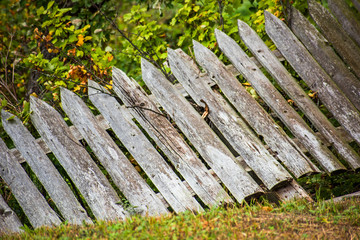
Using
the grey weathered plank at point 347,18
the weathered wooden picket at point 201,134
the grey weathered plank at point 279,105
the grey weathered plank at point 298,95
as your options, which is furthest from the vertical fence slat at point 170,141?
the grey weathered plank at point 347,18

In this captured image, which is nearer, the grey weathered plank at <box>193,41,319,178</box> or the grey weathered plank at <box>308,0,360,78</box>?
the grey weathered plank at <box>193,41,319,178</box>

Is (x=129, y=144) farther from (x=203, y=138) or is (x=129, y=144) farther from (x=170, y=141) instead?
(x=203, y=138)

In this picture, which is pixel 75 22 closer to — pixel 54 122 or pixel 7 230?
pixel 54 122

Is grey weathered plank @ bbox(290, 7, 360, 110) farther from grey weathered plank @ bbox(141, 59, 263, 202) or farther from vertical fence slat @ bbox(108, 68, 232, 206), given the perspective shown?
vertical fence slat @ bbox(108, 68, 232, 206)

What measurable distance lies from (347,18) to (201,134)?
1.67 m

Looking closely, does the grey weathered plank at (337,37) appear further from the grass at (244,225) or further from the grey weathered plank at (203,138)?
the grey weathered plank at (203,138)

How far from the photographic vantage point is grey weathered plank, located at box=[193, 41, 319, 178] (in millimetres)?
2660

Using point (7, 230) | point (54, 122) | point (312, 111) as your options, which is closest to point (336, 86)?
point (312, 111)

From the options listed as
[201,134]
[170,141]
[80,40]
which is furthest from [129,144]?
[80,40]

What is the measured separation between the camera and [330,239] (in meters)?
2.00

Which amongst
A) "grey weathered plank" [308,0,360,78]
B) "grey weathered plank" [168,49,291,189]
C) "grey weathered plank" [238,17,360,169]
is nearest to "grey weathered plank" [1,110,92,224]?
"grey weathered plank" [168,49,291,189]

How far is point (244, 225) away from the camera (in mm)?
2160

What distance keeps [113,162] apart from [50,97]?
138 cm

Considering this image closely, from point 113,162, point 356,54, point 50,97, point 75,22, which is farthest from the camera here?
point 75,22
